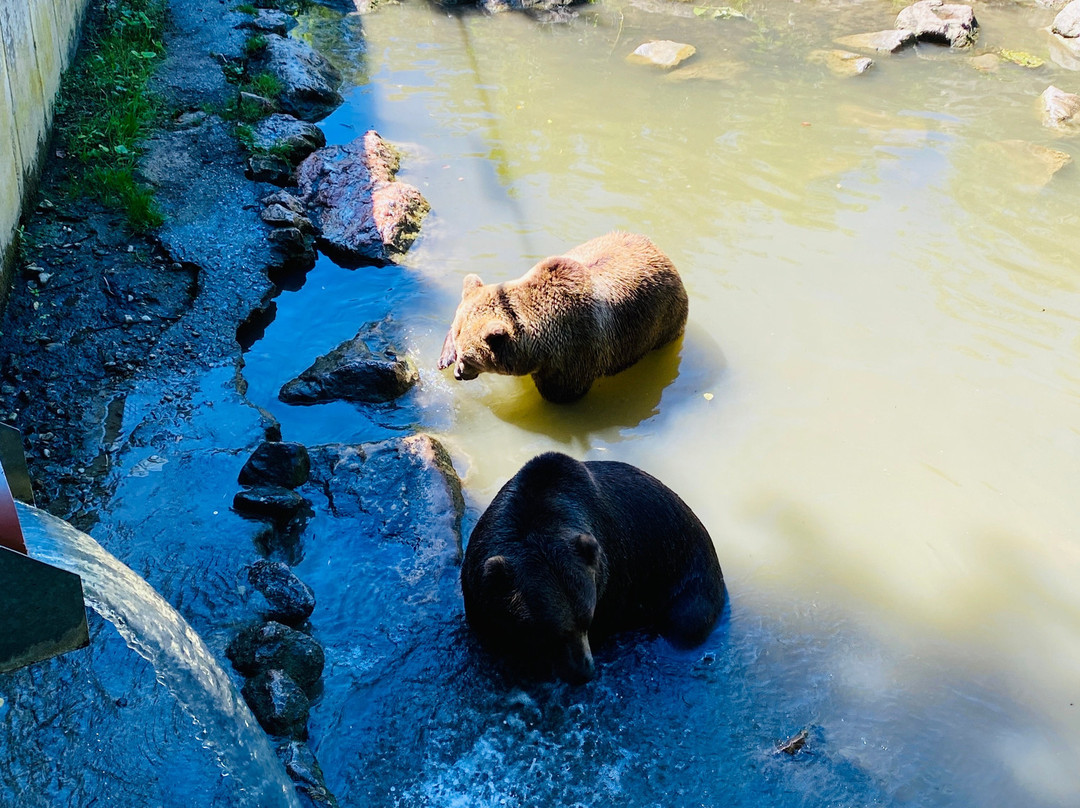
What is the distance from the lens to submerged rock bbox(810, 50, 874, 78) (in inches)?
498

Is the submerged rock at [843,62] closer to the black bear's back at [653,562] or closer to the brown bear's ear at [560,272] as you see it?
the brown bear's ear at [560,272]

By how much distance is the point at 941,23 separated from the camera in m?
13.9

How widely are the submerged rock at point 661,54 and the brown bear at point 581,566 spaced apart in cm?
907

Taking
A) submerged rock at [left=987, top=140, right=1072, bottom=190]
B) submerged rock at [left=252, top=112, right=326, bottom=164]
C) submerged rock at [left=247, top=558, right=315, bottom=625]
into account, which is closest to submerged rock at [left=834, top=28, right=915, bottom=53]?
submerged rock at [left=987, top=140, right=1072, bottom=190]

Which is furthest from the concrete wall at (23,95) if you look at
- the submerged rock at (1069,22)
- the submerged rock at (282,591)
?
the submerged rock at (1069,22)

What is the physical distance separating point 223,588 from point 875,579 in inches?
157

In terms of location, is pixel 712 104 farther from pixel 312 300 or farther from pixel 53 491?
pixel 53 491

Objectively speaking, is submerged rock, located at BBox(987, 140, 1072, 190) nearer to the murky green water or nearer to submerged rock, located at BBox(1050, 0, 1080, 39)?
the murky green water

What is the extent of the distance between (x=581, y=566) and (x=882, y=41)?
482 inches

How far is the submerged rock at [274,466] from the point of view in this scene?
5.48m

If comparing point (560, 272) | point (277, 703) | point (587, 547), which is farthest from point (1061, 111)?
point (277, 703)

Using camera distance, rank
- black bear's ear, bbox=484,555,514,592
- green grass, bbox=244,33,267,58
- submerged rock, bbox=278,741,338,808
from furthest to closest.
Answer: green grass, bbox=244,33,267,58
black bear's ear, bbox=484,555,514,592
submerged rock, bbox=278,741,338,808

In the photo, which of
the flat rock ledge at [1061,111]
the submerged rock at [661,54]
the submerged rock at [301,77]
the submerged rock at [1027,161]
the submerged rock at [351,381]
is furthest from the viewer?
the submerged rock at [661,54]

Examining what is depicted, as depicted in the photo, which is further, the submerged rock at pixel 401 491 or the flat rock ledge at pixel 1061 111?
the flat rock ledge at pixel 1061 111
